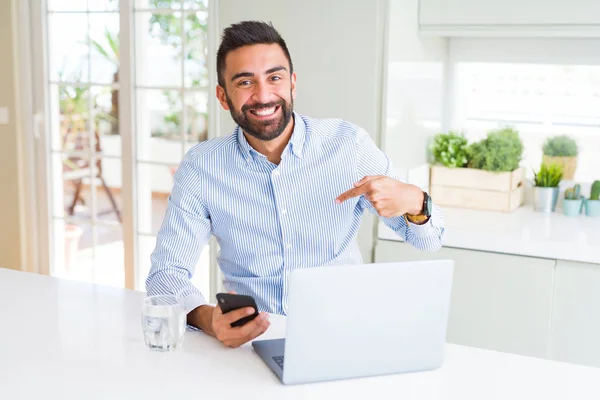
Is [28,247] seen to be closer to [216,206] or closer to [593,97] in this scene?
[216,206]

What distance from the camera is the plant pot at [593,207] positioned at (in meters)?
3.18

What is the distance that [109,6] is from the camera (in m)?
3.97

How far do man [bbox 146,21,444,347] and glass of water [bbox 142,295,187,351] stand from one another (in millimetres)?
329

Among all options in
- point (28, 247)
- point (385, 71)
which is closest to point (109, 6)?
point (28, 247)

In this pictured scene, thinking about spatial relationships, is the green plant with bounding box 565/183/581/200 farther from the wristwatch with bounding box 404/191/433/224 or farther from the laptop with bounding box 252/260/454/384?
the laptop with bounding box 252/260/454/384

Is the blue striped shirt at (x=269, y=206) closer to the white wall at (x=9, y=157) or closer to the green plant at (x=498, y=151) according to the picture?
the green plant at (x=498, y=151)

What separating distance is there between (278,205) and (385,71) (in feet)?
3.52

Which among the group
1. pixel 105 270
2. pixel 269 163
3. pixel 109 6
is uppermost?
pixel 109 6

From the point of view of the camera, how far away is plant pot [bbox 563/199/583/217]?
10.5 feet

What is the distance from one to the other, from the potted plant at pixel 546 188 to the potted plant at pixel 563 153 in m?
0.12

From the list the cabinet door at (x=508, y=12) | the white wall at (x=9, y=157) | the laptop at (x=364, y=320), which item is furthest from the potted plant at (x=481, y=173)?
the white wall at (x=9, y=157)

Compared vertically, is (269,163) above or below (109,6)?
below

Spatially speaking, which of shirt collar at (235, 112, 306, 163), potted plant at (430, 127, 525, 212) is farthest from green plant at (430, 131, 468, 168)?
shirt collar at (235, 112, 306, 163)

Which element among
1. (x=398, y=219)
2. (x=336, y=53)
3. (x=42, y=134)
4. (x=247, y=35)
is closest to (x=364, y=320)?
(x=398, y=219)
